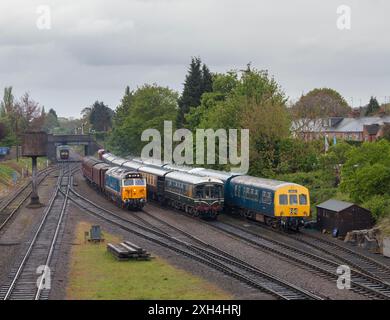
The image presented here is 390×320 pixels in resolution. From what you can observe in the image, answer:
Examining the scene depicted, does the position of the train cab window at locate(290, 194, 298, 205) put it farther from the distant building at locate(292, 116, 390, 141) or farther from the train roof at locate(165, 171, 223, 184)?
the distant building at locate(292, 116, 390, 141)

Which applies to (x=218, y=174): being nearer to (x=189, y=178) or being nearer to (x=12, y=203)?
(x=189, y=178)

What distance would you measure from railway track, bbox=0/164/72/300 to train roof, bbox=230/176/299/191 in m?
13.1

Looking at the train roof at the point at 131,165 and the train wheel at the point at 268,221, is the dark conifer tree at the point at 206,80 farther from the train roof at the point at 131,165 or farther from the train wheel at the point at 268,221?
the train wheel at the point at 268,221

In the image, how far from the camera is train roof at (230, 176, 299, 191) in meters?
44.5

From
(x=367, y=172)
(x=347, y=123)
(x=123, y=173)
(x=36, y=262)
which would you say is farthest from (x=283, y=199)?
(x=347, y=123)

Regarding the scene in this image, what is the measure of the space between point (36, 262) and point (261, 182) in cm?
1868

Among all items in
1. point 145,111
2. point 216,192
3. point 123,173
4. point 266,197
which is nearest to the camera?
point 266,197

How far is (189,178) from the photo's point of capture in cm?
5247

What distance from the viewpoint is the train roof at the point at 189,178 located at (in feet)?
165

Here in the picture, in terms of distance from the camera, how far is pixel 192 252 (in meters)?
36.2

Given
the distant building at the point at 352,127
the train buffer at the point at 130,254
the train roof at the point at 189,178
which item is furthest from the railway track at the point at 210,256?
the distant building at the point at 352,127

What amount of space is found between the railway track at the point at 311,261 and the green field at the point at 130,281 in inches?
217
